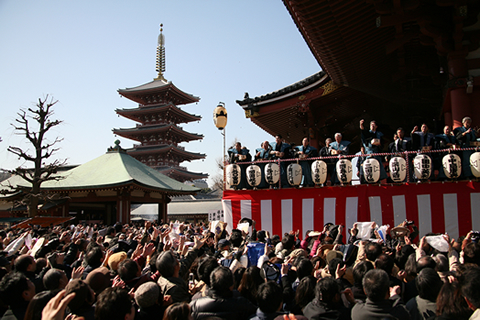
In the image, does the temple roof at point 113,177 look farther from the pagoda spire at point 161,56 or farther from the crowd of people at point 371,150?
the pagoda spire at point 161,56

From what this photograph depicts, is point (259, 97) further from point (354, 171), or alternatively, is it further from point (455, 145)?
point (455, 145)

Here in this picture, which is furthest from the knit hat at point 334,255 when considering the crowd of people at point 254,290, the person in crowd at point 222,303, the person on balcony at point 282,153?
the person on balcony at point 282,153

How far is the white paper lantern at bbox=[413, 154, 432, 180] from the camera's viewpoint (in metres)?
7.44

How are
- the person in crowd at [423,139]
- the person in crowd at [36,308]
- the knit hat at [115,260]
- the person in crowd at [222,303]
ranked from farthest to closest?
the person in crowd at [423,139] → the knit hat at [115,260] → the person in crowd at [222,303] → the person in crowd at [36,308]

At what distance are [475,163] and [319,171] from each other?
3037 mm

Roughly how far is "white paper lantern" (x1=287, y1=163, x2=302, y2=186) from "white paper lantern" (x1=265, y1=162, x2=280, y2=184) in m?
0.37

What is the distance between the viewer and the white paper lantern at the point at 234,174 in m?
9.42

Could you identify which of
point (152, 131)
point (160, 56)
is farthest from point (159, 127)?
point (160, 56)

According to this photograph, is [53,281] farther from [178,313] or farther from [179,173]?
[179,173]

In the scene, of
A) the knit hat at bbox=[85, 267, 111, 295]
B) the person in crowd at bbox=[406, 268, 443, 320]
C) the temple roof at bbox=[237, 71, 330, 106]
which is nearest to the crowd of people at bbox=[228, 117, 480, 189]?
the temple roof at bbox=[237, 71, 330, 106]

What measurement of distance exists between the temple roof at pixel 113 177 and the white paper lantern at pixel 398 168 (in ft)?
48.6

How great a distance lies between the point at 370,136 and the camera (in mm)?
8492

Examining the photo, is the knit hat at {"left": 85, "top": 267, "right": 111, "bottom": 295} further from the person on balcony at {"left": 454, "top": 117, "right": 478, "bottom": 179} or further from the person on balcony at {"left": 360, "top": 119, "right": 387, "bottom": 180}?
the person on balcony at {"left": 454, "top": 117, "right": 478, "bottom": 179}

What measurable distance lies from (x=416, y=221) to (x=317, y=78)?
568cm
